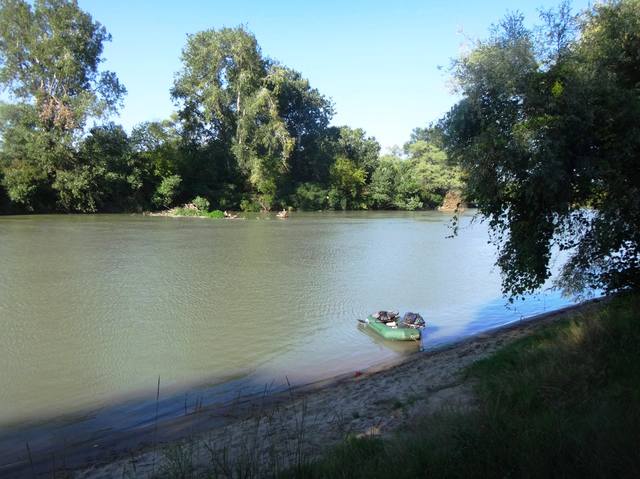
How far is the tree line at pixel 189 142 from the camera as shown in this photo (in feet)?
147

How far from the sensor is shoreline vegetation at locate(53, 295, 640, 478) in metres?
3.29

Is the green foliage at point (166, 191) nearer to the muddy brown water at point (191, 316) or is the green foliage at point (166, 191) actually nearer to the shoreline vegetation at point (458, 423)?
the muddy brown water at point (191, 316)

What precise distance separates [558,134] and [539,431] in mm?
4264

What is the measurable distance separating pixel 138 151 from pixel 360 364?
51480 mm

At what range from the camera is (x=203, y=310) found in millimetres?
13969

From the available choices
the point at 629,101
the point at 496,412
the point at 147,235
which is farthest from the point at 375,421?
the point at 147,235

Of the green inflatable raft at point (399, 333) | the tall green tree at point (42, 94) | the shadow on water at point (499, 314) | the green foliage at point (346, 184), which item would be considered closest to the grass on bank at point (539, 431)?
the green inflatable raft at point (399, 333)

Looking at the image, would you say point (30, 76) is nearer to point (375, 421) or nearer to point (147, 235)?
point (147, 235)

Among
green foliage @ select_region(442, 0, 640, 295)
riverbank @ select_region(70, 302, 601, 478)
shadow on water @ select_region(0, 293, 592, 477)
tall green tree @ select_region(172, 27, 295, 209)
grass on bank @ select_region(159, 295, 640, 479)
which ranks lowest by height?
shadow on water @ select_region(0, 293, 592, 477)

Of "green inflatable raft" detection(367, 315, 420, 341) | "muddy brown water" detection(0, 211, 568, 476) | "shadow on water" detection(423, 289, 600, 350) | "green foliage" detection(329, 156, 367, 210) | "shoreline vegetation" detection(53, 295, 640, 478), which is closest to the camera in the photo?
"shoreline vegetation" detection(53, 295, 640, 478)

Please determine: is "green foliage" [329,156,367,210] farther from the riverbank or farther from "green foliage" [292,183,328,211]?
the riverbank

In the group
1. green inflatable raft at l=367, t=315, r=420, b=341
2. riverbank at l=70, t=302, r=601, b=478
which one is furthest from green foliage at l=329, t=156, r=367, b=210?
riverbank at l=70, t=302, r=601, b=478

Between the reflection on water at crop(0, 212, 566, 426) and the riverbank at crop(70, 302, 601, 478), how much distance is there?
153 centimetres

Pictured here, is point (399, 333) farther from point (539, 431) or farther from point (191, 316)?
point (539, 431)
